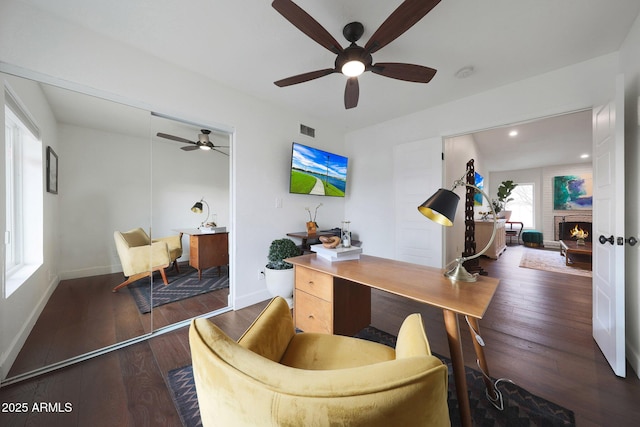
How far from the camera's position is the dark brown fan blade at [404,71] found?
1.66m

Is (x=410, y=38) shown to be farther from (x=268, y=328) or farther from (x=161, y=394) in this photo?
(x=161, y=394)

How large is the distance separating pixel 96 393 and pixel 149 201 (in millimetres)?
1409

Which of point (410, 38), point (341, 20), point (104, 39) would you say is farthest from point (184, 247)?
point (410, 38)

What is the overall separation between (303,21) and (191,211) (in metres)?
2.17

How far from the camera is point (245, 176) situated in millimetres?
2598

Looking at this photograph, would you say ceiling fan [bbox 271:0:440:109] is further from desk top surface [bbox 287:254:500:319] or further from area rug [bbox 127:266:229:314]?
area rug [bbox 127:266:229:314]

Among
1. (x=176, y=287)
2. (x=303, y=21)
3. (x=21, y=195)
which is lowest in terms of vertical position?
(x=176, y=287)

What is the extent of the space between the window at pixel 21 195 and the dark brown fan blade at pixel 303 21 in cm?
186

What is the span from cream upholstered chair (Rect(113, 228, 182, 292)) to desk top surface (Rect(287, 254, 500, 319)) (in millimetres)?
1408

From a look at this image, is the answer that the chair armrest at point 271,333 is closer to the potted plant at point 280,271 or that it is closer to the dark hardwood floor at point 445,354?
the dark hardwood floor at point 445,354

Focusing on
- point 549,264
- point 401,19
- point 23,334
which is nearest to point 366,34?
point 401,19

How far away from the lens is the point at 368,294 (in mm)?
2031

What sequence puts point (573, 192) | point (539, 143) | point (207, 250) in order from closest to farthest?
point (207, 250) < point (539, 143) < point (573, 192)

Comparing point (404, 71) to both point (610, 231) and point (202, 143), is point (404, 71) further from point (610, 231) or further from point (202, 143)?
point (202, 143)
